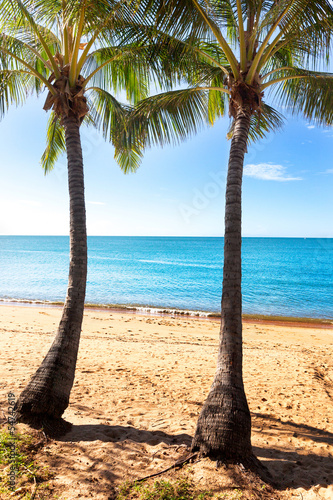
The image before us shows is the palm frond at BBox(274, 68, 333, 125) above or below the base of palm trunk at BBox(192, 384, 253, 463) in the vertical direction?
above

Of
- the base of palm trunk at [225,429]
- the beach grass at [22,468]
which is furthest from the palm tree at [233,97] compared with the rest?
the beach grass at [22,468]

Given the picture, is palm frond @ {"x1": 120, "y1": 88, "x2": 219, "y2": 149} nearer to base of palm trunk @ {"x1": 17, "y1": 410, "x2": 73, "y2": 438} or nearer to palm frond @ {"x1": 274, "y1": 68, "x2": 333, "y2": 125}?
palm frond @ {"x1": 274, "y1": 68, "x2": 333, "y2": 125}

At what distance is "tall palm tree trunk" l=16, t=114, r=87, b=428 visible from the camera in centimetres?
394

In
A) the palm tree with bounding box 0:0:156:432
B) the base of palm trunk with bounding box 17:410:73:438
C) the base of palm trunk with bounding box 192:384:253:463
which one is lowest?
the base of palm trunk with bounding box 17:410:73:438

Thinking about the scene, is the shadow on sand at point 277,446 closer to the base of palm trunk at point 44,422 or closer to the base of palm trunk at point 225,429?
the base of palm trunk at point 44,422

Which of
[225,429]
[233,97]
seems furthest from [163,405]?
[233,97]

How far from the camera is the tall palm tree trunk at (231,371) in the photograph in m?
3.25

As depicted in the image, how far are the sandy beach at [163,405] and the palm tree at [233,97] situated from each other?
51 centimetres

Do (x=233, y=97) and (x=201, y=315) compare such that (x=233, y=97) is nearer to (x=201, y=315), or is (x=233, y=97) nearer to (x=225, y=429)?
(x=225, y=429)

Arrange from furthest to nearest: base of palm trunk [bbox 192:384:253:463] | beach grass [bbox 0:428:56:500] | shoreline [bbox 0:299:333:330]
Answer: shoreline [bbox 0:299:333:330] → base of palm trunk [bbox 192:384:253:463] → beach grass [bbox 0:428:56:500]

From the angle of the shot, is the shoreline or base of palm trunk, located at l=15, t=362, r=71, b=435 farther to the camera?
the shoreline

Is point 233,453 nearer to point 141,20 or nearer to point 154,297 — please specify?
point 141,20

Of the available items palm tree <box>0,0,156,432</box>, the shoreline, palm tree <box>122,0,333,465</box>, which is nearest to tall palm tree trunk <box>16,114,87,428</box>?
palm tree <box>0,0,156,432</box>

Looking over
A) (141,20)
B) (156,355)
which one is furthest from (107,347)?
(141,20)
